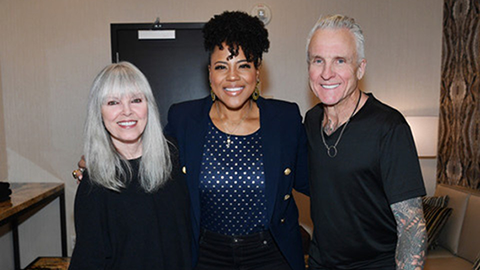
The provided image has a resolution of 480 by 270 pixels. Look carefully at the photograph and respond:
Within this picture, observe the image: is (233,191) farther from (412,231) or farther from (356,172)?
(412,231)

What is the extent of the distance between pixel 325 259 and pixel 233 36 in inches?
40.1

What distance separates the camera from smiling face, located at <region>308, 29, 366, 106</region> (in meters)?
1.49

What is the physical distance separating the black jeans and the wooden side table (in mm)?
1781

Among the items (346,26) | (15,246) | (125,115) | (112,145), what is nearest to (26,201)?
(15,246)

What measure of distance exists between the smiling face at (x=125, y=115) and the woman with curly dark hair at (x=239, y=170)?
0.97 ft

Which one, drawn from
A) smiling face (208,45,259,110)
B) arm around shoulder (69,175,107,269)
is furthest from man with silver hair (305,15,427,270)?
arm around shoulder (69,175,107,269)

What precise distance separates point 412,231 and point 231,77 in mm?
941

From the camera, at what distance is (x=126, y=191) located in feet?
4.92

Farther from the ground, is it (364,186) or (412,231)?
(364,186)

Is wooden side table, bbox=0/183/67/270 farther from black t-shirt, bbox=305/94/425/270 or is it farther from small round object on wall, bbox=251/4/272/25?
small round object on wall, bbox=251/4/272/25

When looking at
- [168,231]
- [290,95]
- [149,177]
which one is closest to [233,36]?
[149,177]

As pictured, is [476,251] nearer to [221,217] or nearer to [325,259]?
[325,259]

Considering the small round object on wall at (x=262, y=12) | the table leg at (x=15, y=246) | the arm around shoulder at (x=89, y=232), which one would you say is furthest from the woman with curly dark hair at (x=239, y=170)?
the table leg at (x=15, y=246)

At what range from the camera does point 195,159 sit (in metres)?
1.76
